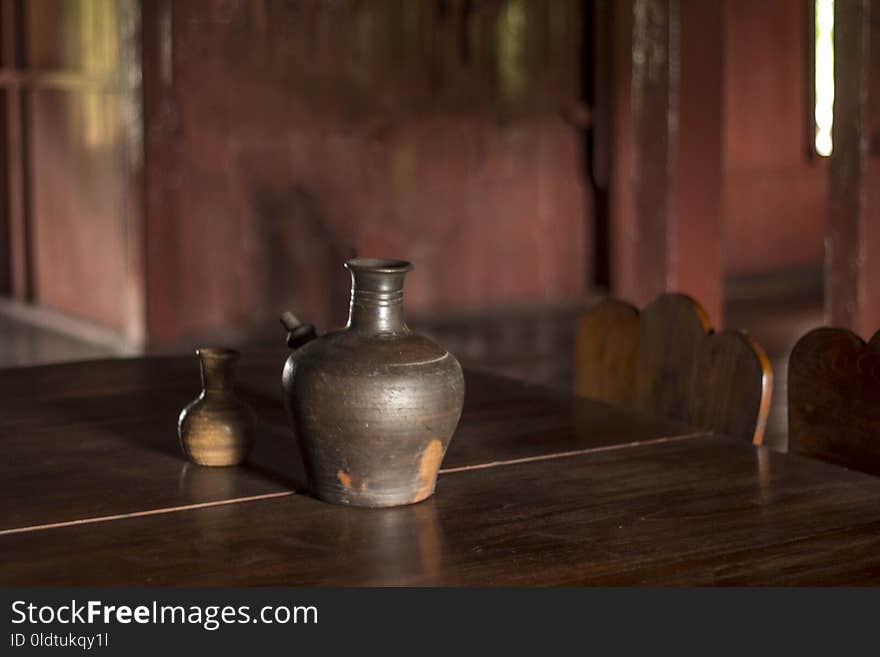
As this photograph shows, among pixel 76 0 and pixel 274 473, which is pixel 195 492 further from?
pixel 76 0

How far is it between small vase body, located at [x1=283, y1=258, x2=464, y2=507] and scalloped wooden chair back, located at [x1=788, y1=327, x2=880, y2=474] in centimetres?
68

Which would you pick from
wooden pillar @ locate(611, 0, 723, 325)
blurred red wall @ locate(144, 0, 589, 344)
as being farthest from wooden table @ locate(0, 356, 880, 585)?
blurred red wall @ locate(144, 0, 589, 344)

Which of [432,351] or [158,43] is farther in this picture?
[158,43]

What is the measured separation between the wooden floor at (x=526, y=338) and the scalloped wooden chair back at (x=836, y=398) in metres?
2.82

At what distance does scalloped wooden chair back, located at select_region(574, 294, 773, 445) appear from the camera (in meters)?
2.38

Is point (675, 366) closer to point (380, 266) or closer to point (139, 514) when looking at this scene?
point (380, 266)

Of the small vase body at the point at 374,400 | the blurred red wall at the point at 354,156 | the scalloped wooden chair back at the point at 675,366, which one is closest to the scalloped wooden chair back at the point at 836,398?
the scalloped wooden chair back at the point at 675,366

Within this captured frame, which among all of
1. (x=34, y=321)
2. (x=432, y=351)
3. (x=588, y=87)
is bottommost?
(x=34, y=321)

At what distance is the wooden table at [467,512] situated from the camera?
1.65 meters

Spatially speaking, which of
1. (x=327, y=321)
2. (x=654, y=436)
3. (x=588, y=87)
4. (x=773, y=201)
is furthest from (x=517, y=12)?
(x=654, y=436)

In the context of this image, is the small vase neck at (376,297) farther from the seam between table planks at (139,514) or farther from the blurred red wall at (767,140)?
the blurred red wall at (767,140)

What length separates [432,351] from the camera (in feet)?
6.21

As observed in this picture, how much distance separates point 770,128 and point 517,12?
2.08 meters

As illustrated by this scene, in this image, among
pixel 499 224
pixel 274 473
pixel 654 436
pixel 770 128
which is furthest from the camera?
pixel 770 128
